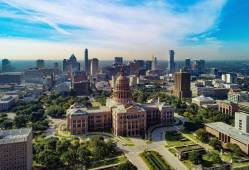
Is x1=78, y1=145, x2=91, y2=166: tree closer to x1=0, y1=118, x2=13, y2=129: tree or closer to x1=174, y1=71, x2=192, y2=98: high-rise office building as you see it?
x1=0, y1=118, x2=13, y2=129: tree

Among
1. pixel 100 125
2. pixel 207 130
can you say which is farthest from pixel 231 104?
pixel 100 125

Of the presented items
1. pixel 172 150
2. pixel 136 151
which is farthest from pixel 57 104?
pixel 172 150

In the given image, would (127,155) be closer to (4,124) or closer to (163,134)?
(163,134)

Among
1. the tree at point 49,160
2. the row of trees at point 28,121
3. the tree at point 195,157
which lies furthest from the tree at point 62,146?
the tree at point 195,157

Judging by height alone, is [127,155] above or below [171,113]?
below

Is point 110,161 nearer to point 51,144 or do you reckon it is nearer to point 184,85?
point 51,144
